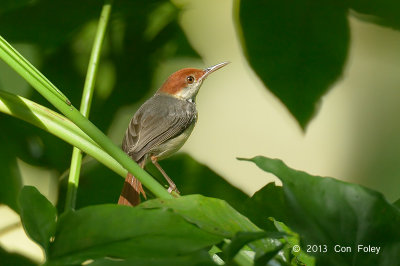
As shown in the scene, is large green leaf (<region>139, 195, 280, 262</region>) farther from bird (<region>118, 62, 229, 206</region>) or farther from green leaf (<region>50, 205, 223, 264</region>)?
bird (<region>118, 62, 229, 206</region>)

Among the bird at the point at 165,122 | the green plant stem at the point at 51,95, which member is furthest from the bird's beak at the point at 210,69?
the green plant stem at the point at 51,95

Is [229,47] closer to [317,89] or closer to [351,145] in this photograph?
[317,89]

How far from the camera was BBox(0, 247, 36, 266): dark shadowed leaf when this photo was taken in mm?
1354

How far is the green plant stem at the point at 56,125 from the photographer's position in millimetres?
848

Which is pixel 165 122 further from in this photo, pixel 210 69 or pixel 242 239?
pixel 242 239

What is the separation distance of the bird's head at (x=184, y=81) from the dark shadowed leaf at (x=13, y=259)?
0.53 m

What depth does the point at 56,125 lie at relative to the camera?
87cm

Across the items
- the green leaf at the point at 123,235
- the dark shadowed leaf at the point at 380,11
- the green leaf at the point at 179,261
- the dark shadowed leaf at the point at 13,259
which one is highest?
the dark shadowed leaf at the point at 380,11

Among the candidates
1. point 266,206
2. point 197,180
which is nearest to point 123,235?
point 266,206

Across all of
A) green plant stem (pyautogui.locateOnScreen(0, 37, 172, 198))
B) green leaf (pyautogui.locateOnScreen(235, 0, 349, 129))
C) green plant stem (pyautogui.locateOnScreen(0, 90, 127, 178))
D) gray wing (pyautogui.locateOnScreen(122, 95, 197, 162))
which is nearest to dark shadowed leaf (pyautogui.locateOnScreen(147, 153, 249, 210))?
gray wing (pyautogui.locateOnScreen(122, 95, 197, 162))

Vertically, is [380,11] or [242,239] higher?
[380,11]

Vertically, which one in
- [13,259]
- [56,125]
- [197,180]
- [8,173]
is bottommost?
[13,259]

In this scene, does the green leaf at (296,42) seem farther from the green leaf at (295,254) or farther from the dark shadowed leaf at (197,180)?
the green leaf at (295,254)

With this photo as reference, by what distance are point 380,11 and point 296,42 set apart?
0.69 feet
